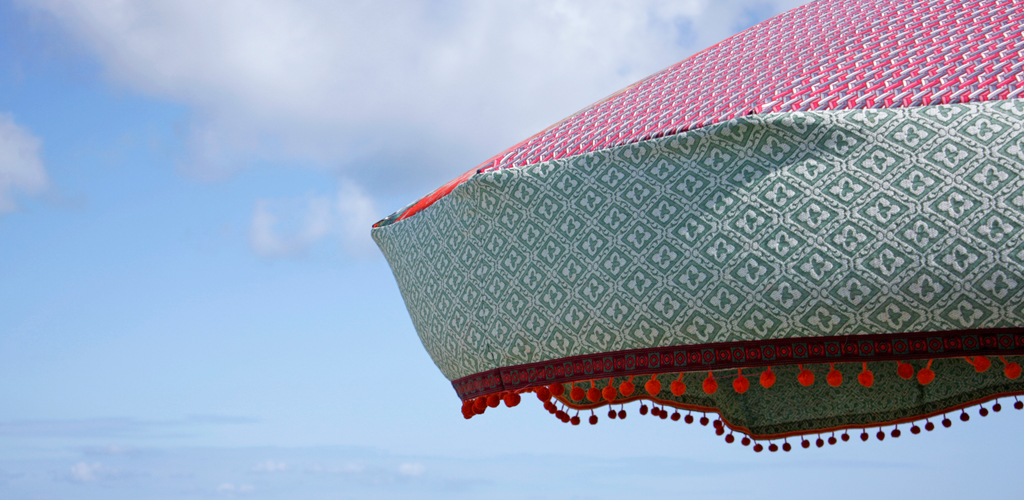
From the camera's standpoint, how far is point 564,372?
2.20 metres

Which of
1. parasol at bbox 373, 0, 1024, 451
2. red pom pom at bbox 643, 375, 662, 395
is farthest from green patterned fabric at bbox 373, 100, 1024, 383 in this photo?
red pom pom at bbox 643, 375, 662, 395

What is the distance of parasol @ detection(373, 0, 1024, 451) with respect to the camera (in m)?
1.76

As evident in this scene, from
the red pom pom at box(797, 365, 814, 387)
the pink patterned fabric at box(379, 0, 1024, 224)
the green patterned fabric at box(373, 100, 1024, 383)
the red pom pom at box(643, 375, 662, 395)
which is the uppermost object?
the pink patterned fabric at box(379, 0, 1024, 224)

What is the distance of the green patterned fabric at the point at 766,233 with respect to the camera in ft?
5.71

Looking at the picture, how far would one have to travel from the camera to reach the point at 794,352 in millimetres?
1917

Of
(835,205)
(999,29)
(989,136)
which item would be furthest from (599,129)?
(999,29)

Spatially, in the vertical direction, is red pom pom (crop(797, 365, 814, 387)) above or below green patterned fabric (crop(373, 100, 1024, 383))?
below

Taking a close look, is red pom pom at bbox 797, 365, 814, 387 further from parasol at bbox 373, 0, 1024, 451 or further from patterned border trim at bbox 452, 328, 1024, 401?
patterned border trim at bbox 452, 328, 1024, 401

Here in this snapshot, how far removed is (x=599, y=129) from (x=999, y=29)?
1.03m

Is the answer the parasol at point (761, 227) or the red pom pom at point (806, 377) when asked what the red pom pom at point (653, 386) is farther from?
the red pom pom at point (806, 377)

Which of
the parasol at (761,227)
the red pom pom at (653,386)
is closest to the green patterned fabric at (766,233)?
the parasol at (761,227)

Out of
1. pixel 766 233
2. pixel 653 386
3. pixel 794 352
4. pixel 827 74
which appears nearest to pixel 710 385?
pixel 653 386

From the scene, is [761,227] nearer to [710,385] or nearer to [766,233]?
[766,233]

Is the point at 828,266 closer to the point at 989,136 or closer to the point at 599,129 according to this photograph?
the point at 989,136
